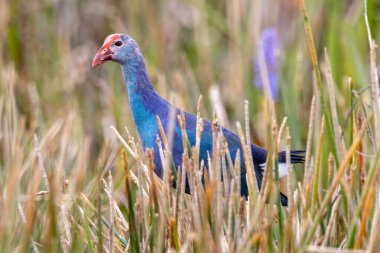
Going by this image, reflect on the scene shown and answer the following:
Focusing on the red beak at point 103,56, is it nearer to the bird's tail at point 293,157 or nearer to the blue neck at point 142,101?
the blue neck at point 142,101

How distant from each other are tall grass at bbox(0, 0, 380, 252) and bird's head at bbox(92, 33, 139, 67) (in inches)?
9.2

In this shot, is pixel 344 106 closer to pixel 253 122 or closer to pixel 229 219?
pixel 253 122

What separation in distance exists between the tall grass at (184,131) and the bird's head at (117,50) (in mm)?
233

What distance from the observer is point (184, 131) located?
2.12 meters

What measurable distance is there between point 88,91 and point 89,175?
1493 millimetres

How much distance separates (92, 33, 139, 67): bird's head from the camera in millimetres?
2635

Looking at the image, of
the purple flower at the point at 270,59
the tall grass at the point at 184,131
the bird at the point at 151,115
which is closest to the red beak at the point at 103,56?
the bird at the point at 151,115

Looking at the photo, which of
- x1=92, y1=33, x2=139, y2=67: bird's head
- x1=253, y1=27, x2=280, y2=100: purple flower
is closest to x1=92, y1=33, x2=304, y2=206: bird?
x1=92, y1=33, x2=139, y2=67: bird's head

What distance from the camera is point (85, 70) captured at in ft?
14.4

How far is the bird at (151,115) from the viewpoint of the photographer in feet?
8.32

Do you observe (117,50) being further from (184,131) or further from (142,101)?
(184,131)

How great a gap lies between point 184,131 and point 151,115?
46 centimetres

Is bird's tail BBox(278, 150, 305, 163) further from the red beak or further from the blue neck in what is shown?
the red beak

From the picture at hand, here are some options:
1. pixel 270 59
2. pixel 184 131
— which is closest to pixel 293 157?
pixel 184 131
